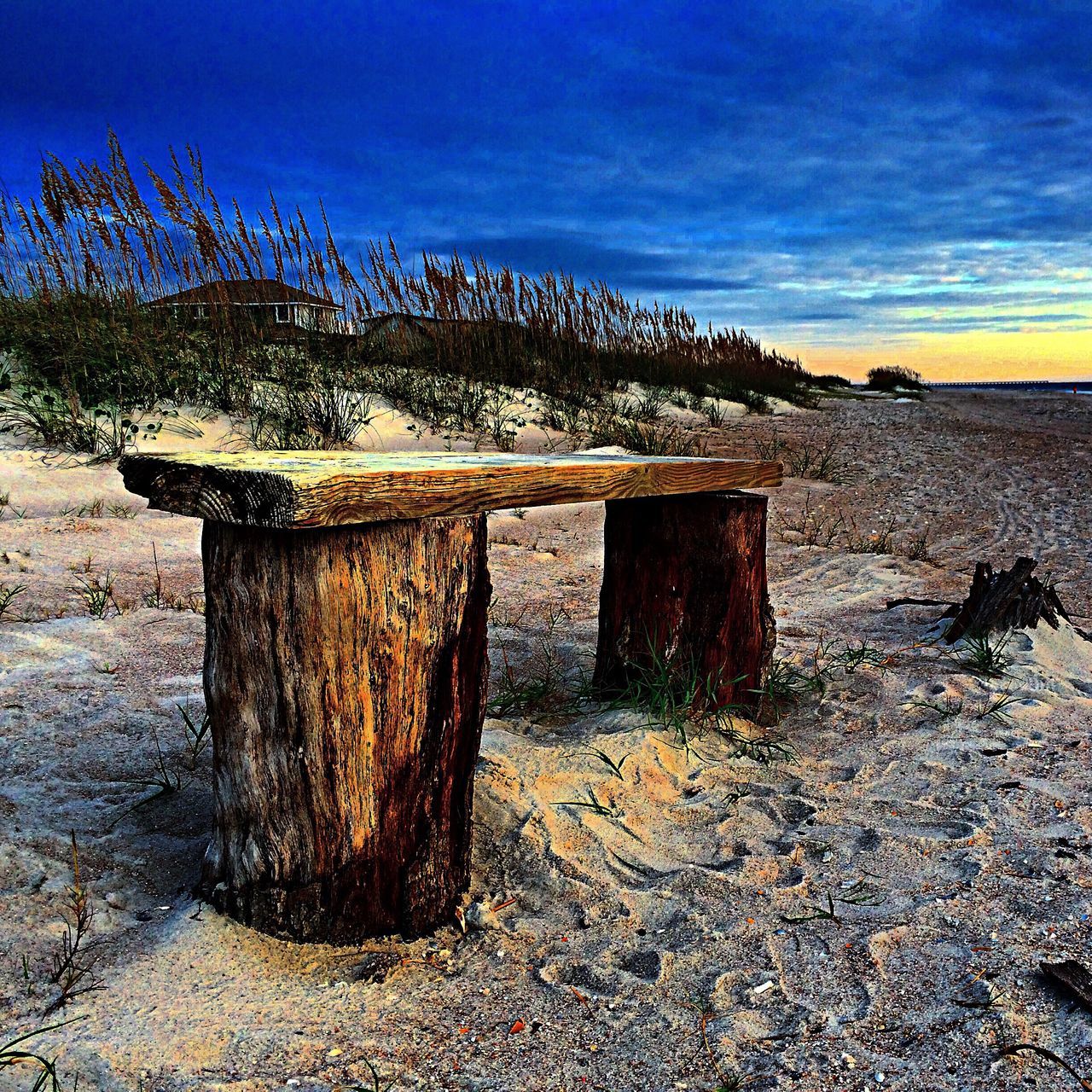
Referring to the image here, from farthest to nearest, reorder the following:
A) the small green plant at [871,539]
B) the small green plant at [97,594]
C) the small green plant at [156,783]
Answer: the small green plant at [871,539] < the small green plant at [97,594] < the small green plant at [156,783]

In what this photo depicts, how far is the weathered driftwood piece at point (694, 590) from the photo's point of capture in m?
2.87

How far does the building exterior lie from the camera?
7.75m

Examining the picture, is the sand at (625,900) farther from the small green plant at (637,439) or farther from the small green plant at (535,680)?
the small green plant at (637,439)

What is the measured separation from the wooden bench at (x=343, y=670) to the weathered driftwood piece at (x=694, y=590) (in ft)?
2.77

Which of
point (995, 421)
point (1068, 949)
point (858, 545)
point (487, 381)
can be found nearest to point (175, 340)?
point (487, 381)

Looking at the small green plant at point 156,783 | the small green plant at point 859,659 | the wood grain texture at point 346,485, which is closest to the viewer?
the wood grain texture at point 346,485

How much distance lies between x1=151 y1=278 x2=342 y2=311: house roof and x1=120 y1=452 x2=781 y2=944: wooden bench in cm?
643

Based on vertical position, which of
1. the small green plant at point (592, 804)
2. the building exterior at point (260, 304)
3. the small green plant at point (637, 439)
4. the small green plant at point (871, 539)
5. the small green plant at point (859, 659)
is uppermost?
the building exterior at point (260, 304)

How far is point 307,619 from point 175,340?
694cm

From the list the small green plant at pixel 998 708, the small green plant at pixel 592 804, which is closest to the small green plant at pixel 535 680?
the small green plant at pixel 592 804

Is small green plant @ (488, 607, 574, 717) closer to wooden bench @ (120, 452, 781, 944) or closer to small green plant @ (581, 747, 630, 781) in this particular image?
small green plant @ (581, 747, 630, 781)

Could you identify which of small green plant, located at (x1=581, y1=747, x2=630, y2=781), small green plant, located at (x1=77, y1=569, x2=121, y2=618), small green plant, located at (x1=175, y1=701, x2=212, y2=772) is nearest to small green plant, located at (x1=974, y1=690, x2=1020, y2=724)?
small green plant, located at (x1=581, y1=747, x2=630, y2=781)

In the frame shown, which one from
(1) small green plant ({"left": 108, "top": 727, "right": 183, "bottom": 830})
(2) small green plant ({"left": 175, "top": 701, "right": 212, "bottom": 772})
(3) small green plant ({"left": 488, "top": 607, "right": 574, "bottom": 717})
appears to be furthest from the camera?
(3) small green plant ({"left": 488, "top": 607, "right": 574, "bottom": 717})

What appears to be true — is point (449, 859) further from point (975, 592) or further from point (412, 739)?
point (975, 592)
